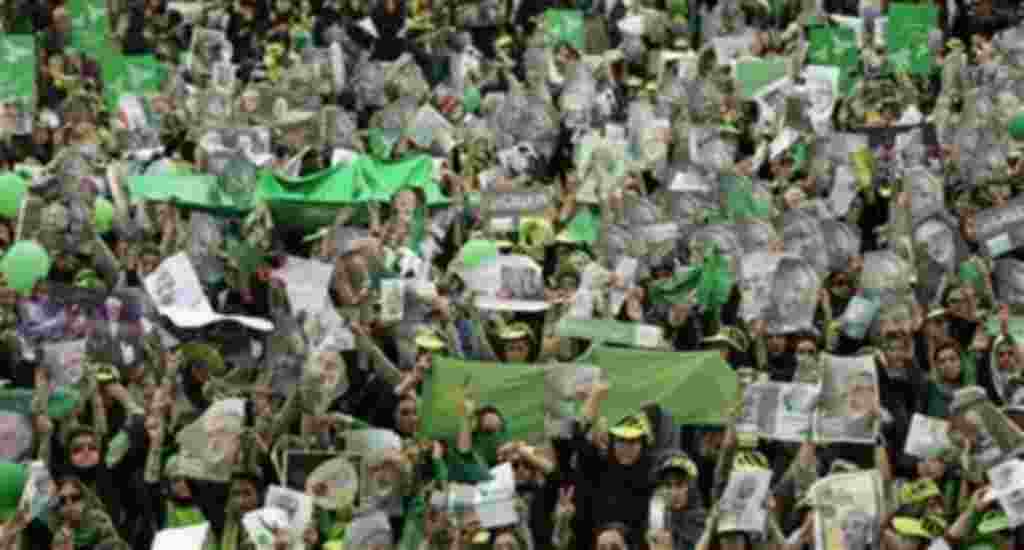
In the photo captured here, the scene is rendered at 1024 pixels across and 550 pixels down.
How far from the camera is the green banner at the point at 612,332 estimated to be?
15305mm

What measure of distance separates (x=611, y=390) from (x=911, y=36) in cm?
979

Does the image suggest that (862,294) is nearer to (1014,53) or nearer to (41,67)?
(1014,53)

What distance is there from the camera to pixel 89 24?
25.7m

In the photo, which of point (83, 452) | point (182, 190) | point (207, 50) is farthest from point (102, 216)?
point (207, 50)

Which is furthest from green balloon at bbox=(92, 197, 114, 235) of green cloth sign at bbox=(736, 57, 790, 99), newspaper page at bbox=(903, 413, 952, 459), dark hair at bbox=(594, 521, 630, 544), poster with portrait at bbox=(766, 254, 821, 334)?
newspaper page at bbox=(903, 413, 952, 459)

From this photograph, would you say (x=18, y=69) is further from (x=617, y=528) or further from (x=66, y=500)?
(x=617, y=528)

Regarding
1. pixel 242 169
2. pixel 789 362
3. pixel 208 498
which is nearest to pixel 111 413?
pixel 208 498

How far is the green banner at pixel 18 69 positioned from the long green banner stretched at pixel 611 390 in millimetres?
8781

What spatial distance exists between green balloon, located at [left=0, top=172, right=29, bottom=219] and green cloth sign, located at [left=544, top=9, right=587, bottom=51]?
7190 millimetres

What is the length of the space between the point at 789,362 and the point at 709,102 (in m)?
6.76

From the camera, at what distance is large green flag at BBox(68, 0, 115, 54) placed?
2544cm

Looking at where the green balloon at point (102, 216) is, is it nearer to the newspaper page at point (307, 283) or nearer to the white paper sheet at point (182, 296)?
the white paper sheet at point (182, 296)

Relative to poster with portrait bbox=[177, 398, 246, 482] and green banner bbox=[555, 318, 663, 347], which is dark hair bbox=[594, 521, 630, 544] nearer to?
poster with portrait bbox=[177, 398, 246, 482]

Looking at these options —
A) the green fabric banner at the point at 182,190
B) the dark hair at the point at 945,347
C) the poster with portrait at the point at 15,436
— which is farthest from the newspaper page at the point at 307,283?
the dark hair at the point at 945,347
